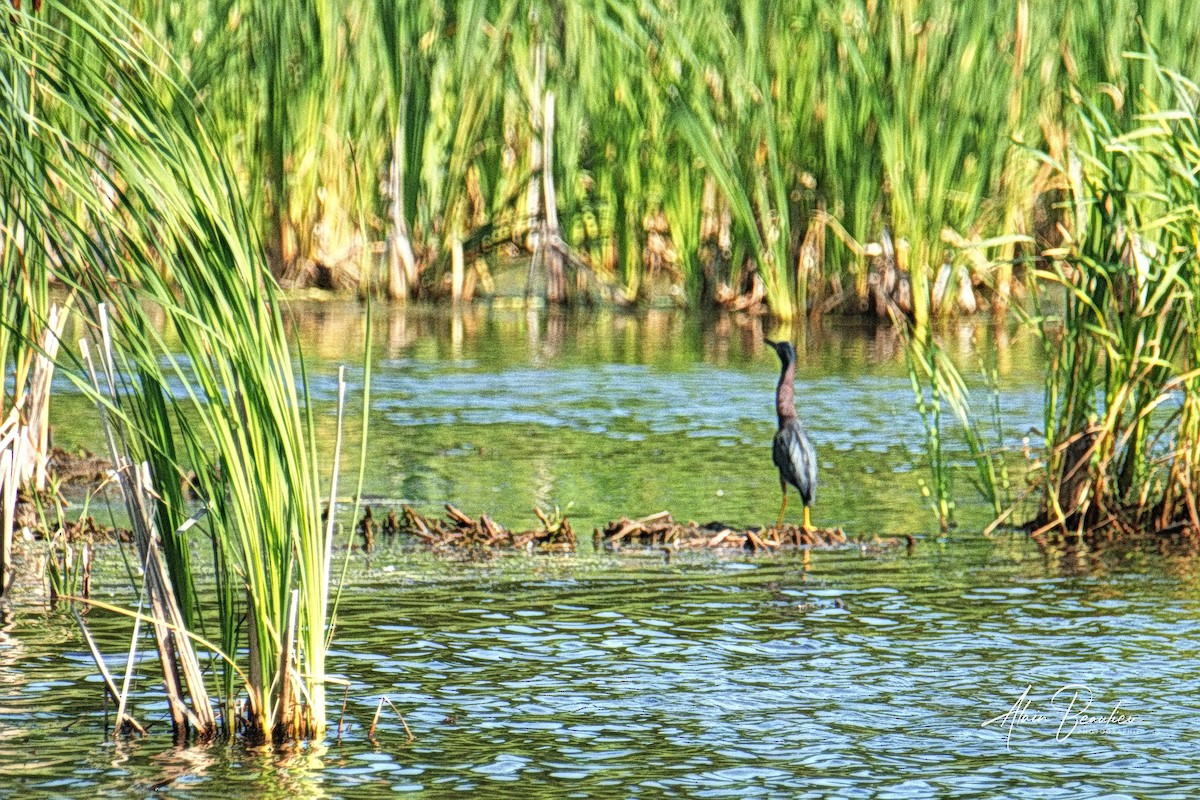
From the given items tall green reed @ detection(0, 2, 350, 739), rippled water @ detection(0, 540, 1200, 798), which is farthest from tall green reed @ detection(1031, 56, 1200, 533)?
tall green reed @ detection(0, 2, 350, 739)

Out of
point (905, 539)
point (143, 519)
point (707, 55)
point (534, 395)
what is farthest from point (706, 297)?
point (143, 519)

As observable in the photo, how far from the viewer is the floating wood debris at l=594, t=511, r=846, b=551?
8.13 meters

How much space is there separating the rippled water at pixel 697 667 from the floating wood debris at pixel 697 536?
185 mm

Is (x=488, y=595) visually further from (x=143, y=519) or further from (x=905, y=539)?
(x=143, y=519)

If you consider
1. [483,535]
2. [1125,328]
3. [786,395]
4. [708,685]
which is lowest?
[708,685]

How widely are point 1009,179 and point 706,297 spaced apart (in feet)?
9.25

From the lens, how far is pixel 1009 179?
16.1m

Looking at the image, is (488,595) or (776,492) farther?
(776,492)

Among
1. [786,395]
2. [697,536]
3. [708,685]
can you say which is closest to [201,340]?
[708,685]

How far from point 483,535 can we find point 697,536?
0.86m

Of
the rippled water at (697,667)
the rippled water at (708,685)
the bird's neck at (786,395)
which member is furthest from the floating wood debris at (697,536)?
the bird's neck at (786,395)

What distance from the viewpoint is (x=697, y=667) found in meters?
6.07

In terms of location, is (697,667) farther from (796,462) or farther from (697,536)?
(796,462)

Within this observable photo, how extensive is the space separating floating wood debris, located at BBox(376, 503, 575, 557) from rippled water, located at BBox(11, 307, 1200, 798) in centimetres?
24
